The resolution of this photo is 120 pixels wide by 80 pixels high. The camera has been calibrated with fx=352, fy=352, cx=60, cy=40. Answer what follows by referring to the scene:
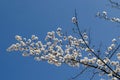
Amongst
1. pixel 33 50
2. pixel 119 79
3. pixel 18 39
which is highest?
pixel 18 39

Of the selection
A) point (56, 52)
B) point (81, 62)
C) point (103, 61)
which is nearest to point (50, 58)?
point (56, 52)

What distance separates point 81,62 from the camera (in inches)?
429

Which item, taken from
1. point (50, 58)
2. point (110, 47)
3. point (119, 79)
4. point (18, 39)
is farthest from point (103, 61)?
point (18, 39)

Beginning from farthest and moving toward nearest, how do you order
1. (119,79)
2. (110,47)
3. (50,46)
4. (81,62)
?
1. (50,46)
2. (110,47)
3. (81,62)
4. (119,79)

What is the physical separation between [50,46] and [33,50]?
66cm

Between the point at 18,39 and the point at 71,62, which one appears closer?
the point at 71,62

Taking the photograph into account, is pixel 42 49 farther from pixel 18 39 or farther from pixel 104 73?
pixel 104 73

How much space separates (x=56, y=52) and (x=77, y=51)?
72 centimetres

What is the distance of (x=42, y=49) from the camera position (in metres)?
12.5

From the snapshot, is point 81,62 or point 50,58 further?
point 50,58

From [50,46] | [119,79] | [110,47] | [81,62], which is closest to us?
[119,79]

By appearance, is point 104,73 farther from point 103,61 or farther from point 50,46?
point 50,46

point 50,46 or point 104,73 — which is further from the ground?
point 50,46

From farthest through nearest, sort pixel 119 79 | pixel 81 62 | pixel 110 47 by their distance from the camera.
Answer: pixel 110 47 → pixel 81 62 → pixel 119 79
